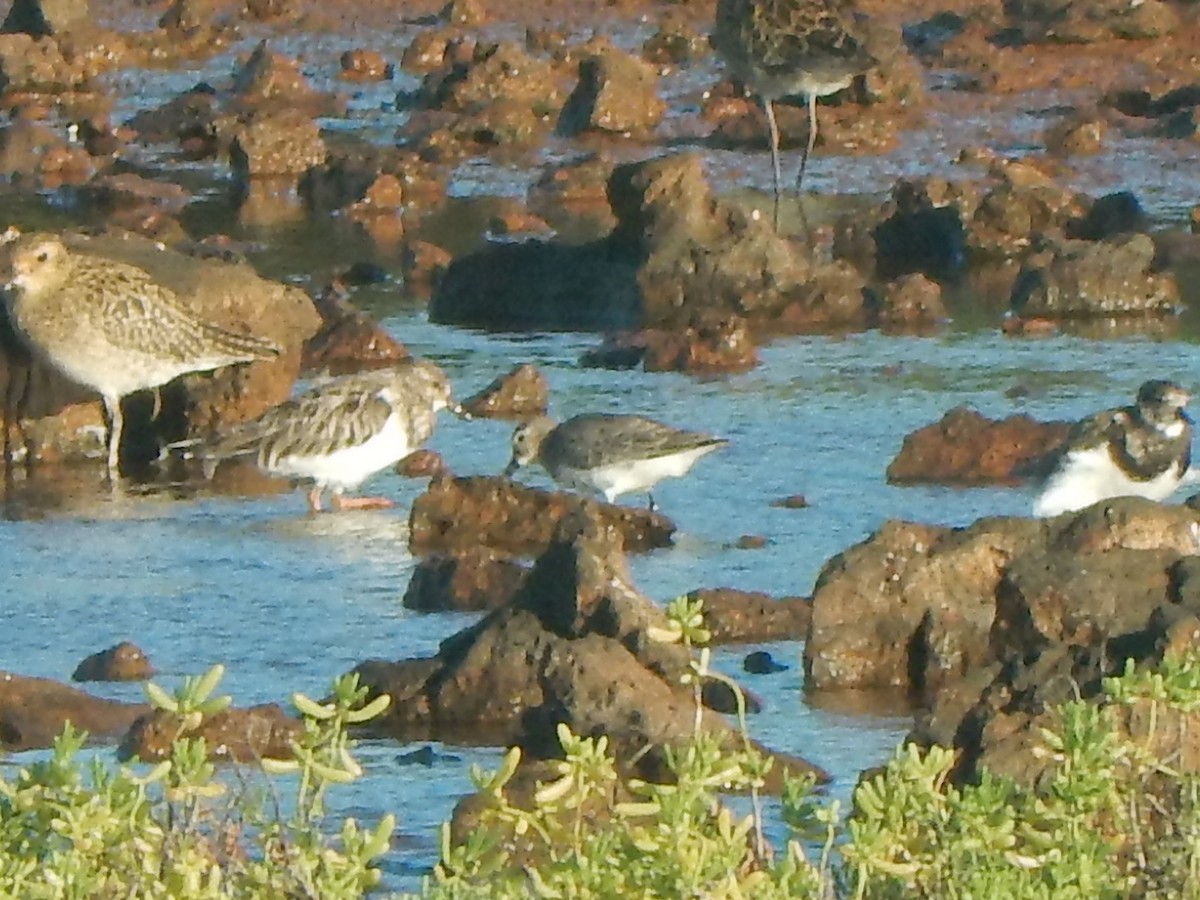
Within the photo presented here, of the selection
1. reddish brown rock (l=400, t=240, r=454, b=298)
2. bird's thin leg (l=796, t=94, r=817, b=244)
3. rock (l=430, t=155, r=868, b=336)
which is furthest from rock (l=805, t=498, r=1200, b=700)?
bird's thin leg (l=796, t=94, r=817, b=244)

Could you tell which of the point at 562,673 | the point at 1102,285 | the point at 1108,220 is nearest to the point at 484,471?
the point at 1102,285

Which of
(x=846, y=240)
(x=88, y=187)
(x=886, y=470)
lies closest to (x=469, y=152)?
(x=88, y=187)

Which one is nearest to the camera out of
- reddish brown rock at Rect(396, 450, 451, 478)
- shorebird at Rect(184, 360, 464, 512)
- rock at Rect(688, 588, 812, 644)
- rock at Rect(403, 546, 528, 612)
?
rock at Rect(688, 588, 812, 644)

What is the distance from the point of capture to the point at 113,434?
12.6m

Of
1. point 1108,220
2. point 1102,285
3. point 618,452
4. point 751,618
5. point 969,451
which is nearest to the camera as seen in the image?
point 751,618

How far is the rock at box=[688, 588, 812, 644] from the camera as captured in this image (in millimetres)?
9461

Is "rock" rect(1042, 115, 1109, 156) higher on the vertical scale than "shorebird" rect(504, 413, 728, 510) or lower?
higher

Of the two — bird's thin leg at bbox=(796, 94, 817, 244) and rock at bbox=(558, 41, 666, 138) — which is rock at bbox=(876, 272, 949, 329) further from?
rock at bbox=(558, 41, 666, 138)

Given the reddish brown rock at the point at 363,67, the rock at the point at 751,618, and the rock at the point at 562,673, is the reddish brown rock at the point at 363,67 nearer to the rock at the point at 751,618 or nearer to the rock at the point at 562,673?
the rock at the point at 751,618

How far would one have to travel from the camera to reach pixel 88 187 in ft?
62.6

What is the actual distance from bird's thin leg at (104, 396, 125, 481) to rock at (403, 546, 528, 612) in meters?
2.66

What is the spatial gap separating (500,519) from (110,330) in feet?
7.81

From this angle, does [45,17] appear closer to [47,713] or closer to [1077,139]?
[1077,139]

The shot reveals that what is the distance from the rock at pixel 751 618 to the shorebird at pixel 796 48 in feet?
29.6
